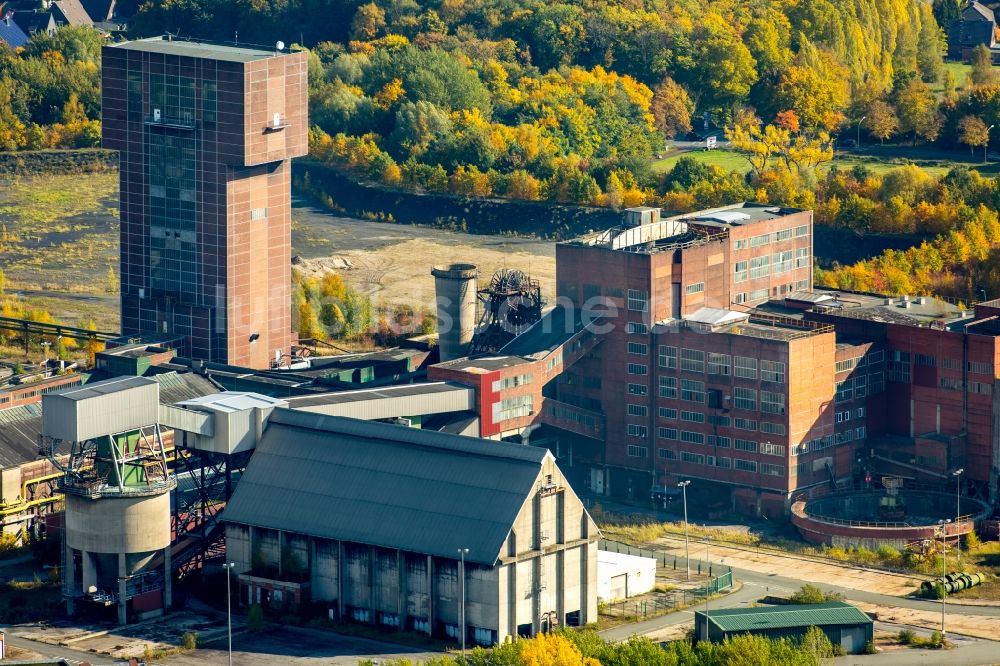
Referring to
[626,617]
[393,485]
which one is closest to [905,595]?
[626,617]

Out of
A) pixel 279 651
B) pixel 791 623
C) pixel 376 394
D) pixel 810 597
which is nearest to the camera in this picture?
pixel 279 651

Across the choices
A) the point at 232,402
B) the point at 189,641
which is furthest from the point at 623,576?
the point at 189,641

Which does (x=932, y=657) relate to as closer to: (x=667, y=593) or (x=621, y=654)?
(x=667, y=593)

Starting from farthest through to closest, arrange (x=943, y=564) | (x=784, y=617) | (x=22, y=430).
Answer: (x=22, y=430) → (x=943, y=564) → (x=784, y=617)

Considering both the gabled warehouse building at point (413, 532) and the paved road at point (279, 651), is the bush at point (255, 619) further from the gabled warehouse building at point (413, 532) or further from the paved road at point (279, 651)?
the gabled warehouse building at point (413, 532)

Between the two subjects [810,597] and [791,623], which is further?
[810,597]

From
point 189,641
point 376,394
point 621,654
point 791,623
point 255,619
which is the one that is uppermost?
point 376,394
